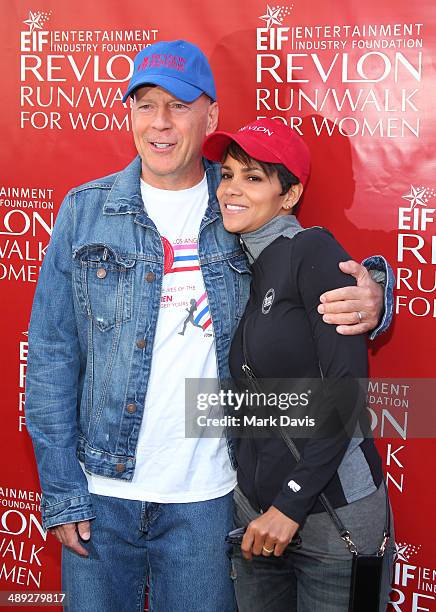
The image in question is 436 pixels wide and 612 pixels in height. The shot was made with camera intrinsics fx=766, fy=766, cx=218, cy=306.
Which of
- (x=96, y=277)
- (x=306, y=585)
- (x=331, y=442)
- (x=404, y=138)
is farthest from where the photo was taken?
(x=404, y=138)

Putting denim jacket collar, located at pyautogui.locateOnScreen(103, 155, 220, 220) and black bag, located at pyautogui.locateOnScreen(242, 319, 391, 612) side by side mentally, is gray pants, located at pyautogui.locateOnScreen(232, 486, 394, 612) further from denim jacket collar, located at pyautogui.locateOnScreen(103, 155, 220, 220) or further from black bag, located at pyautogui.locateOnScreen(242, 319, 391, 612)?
A: denim jacket collar, located at pyautogui.locateOnScreen(103, 155, 220, 220)

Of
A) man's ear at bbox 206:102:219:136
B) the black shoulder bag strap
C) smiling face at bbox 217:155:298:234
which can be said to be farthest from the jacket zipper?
man's ear at bbox 206:102:219:136

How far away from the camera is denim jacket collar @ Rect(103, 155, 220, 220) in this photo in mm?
1821

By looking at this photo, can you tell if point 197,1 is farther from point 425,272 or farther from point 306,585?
point 306,585

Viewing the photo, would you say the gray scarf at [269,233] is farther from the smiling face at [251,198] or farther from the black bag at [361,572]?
the black bag at [361,572]

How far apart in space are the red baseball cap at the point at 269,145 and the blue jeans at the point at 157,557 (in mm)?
803

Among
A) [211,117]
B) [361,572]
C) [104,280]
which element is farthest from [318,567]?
[211,117]

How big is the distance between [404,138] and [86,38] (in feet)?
3.26

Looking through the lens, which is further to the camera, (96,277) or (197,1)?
(197,1)

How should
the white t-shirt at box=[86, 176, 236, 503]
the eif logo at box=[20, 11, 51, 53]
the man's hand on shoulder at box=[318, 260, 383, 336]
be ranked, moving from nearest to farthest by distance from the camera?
the man's hand on shoulder at box=[318, 260, 383, 336] → the white t-shirt at box=[86, 176, 236, 503] → the eif logo at box=[20, 11, 51, 53]

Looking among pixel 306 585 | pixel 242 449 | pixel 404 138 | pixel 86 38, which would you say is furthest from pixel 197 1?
pixel 306 585

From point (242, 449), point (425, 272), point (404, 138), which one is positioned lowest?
point (242, 449)

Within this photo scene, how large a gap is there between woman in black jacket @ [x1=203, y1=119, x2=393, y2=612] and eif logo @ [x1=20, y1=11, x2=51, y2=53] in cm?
86

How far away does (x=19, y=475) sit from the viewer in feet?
8.43
